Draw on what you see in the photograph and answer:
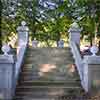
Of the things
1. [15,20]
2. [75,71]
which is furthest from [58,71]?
[15,20]

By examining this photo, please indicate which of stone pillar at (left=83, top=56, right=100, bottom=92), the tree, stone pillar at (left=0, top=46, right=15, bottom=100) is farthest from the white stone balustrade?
the tree

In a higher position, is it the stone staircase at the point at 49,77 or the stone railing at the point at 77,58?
the stone railing at the point at 77,58

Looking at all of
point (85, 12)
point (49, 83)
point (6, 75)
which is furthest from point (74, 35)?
point (85, 12)

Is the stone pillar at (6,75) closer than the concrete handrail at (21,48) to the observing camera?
Yes

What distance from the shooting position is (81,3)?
29391mm

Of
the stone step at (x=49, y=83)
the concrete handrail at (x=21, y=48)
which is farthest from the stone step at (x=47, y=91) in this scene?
the concrete handrail at (x=21, y=48)

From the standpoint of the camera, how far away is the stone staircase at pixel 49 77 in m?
12.6

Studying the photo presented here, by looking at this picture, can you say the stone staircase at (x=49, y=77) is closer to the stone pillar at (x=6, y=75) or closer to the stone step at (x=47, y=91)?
the stone step at (x=47, y=91)

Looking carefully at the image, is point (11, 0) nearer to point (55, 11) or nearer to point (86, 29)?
point (55, 11)

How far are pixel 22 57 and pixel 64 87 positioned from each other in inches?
123

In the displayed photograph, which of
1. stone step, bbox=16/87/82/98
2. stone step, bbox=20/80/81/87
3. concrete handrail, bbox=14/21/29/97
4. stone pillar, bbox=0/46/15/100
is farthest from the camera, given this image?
concrete handrail, bbox=14/21/29/97

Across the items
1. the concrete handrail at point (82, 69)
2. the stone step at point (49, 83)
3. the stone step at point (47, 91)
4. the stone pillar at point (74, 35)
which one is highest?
the stone pillar at point (74, 35)

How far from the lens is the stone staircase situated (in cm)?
1258

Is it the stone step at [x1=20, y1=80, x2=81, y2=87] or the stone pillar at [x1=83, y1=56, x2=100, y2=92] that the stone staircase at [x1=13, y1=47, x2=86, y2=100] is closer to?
the stone step at [x1=20, y1=80, x2=81, y2=87]
